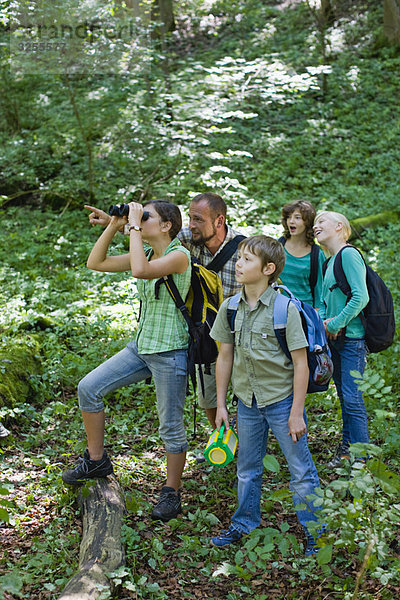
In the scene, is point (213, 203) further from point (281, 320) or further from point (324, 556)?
point (324, 556)

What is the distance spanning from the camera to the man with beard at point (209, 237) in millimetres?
3830

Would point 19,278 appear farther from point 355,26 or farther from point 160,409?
point 355,26

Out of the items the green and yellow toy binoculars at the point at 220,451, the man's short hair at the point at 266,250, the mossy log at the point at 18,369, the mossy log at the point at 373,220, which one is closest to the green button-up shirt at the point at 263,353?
the man's short hair at the point at 266,250

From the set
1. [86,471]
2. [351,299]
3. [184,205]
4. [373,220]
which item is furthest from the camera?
[373,220]

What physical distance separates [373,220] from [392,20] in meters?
9.45

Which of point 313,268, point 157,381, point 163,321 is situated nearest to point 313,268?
point 313,268

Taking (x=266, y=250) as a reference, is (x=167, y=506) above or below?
below

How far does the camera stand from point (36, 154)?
11250 mm

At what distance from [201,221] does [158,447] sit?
202 centimetres

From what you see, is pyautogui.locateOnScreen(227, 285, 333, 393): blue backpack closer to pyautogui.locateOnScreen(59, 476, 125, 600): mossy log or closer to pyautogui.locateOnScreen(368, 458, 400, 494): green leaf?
pyautogui.locateOnScreen(368, 458, 400, 494): green leaf

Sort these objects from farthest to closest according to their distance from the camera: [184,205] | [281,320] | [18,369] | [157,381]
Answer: [184,205]
[18,369]
[157,381]
[281,320]

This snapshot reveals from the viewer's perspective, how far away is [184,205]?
361 inches

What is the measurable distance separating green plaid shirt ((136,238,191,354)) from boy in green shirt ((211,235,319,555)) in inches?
13.5

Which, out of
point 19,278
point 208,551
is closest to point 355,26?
point 19,278
